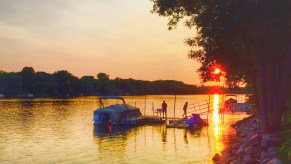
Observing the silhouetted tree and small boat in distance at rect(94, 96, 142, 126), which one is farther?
small boat in distance at rect(94, 96, 142, 126)

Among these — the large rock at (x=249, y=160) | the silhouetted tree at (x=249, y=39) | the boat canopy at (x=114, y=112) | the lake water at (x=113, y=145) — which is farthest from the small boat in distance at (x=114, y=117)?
the large rock at (x=249, y=160)

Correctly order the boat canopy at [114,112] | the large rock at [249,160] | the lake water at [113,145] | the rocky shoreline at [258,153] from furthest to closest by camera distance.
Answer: the boat canopy at [114,112]
the lake water at [113,145]
the large rock at [249,160]
the rocky shoreline at [258,153]

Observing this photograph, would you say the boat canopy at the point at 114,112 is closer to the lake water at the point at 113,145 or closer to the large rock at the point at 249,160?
the lake water at the point at 113,145

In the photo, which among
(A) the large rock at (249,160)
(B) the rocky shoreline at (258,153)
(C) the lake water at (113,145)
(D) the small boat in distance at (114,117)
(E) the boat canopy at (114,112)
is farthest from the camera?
(E) the boat canopy at (114,112)

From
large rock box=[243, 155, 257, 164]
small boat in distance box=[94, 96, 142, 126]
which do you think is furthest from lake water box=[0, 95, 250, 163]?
large rock box=[243, 155, 257, 164]

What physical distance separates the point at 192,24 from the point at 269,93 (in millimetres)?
7652

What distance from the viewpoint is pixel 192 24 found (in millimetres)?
29484

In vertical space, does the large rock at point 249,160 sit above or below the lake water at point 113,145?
above

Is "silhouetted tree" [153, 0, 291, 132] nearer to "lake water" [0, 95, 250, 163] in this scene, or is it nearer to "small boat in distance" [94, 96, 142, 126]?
"lake water" [0, 95, 250, 163]

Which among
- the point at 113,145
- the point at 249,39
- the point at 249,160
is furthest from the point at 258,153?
the point at 113,145

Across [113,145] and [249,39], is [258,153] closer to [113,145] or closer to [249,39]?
[249,39]

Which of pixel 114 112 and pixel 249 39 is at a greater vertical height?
pixel 249 39

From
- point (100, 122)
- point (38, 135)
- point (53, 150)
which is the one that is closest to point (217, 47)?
point (53, 150)

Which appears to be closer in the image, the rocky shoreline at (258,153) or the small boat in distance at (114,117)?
the rocky shoreline at (258,153)
